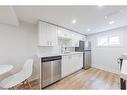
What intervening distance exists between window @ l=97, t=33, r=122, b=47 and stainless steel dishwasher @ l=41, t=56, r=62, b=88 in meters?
2.94

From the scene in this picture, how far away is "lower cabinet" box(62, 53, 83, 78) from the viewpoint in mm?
3562

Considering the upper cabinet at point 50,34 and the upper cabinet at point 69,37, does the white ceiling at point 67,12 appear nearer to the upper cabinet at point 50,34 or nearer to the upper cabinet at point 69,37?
the upper cabinet at point 50,34

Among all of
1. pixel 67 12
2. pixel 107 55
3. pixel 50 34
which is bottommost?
pixel 107 55

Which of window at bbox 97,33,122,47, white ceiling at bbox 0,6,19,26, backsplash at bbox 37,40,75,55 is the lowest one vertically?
backsplash at bbox 37,40,75,55

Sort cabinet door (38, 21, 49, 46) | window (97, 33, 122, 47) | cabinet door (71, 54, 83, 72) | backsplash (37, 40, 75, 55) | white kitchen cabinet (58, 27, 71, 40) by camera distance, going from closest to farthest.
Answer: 1. cabinet door (38, 21, 49, 46)
2. backsplash (37, 40, 75, 55)
3. white kitchen cabinet (58, 27, 71, 40)
4. cabinet door (71, 54, 83, 72)
5. window (97, 33, 122, 47)

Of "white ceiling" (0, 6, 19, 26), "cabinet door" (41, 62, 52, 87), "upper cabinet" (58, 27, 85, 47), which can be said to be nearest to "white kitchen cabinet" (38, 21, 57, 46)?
"upper cabinet" (58, 27, 85, 47)

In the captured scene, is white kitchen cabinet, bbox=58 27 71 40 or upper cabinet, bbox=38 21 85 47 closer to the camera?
upper cabinet, bbox=38 21 85 47

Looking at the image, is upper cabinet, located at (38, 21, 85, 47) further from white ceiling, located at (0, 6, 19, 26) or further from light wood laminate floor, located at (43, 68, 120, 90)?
light wood laminate floor, located at (43, 68, 120, 90)

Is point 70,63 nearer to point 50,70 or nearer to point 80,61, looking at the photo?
point 80,61

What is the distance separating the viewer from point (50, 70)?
288 cm

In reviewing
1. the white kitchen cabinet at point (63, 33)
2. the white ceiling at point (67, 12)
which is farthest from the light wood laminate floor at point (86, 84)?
the white ceiling at point (67, 12)

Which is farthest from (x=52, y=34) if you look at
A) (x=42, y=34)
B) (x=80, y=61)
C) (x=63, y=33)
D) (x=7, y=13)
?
(x=80, y=61)

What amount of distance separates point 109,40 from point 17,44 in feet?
14.0
